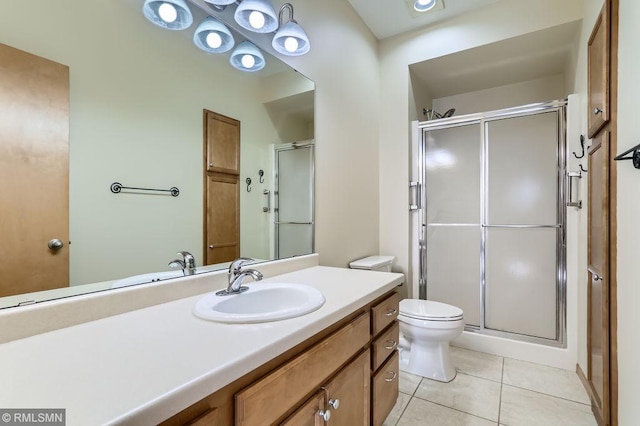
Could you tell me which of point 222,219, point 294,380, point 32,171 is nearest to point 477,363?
point 294,380

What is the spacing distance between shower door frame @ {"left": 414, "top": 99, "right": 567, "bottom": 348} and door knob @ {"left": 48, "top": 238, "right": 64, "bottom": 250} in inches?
95.5

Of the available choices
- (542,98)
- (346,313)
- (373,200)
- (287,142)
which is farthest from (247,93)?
(542,98)

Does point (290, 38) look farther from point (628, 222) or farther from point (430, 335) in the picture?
point (430, 335)

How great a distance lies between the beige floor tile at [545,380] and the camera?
5.98 feet

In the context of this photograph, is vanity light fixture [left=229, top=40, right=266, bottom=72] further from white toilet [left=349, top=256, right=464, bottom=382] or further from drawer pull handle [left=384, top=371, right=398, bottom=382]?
drawer pull handle [left=384, top=371, right=398, bottom=382]

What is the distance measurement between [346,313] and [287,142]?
1053mm

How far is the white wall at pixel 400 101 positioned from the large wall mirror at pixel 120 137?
62.7 inches

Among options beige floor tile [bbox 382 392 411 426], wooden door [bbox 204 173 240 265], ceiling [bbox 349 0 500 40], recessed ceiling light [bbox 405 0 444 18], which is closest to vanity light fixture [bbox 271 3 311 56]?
wooden door [bbox 204 173 240 265]

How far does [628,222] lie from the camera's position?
43.9 inches

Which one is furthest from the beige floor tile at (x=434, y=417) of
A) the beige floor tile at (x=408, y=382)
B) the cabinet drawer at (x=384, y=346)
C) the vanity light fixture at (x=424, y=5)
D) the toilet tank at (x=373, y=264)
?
the vanity light fixture at (x=424, y=5)

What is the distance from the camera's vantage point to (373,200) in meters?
2.61

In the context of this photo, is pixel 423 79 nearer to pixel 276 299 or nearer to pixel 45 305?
pixel 276 299

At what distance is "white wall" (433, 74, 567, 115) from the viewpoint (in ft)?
9.05

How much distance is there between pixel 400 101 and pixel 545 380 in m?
2.35
